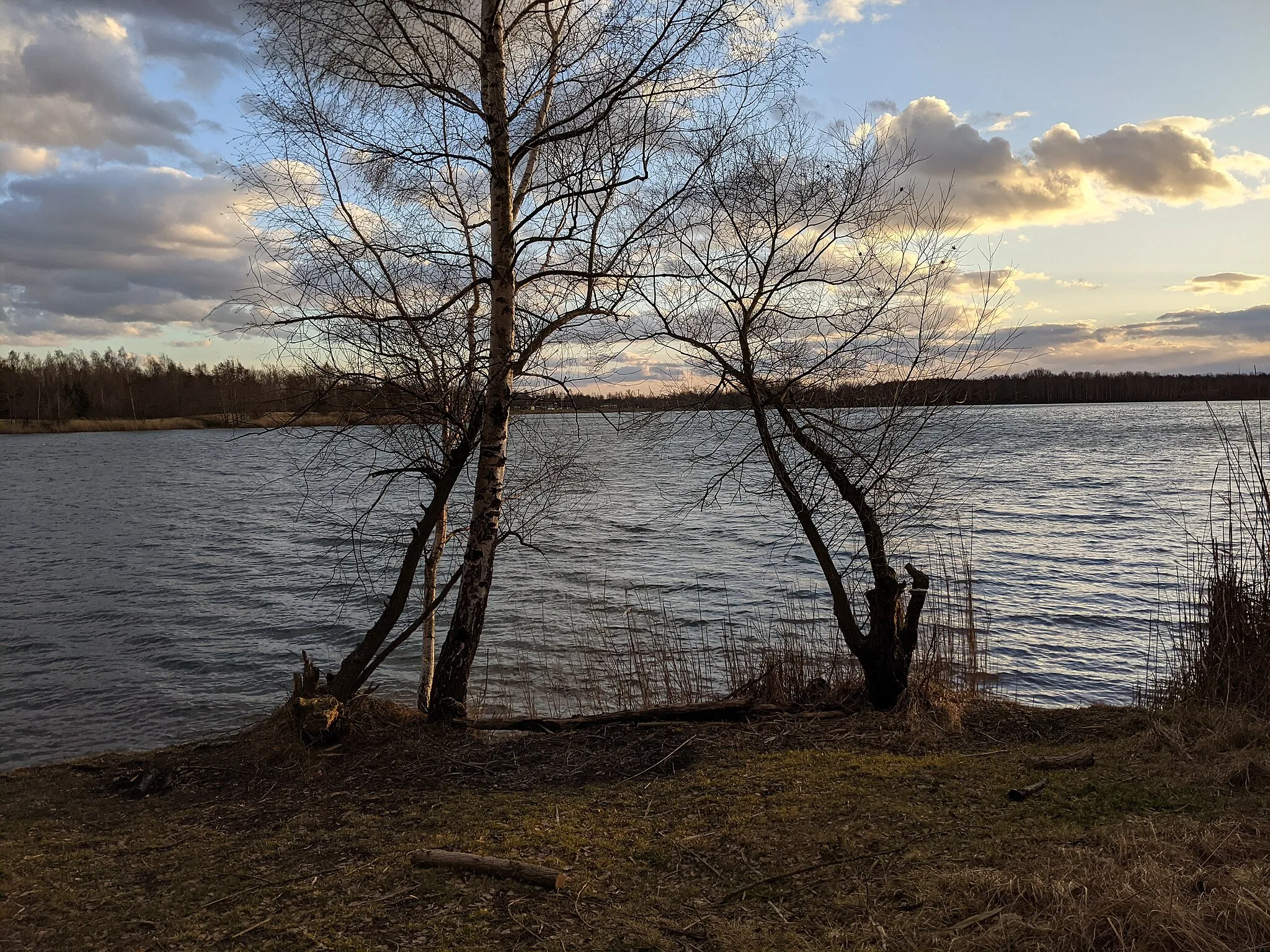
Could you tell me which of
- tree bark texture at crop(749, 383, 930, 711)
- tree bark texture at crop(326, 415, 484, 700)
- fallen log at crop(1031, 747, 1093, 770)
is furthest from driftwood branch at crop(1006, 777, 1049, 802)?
tree bark texture at crop(326, 415, 484, 700)

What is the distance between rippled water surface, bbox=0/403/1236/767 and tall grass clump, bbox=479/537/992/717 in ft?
A: 1.43

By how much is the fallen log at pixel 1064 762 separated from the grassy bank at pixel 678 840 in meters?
0.13

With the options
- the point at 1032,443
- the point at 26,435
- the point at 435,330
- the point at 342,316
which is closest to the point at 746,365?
the point at 435,330

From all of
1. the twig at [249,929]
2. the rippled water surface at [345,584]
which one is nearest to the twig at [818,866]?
the twig at [249,929]

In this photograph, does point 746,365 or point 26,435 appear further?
point 26,435

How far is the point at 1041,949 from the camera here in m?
2.99

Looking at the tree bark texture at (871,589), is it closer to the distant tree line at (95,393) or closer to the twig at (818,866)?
the twig at (818,866)

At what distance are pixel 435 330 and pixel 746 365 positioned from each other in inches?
111

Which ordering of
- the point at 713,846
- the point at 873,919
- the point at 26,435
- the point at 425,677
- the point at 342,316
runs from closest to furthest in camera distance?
the point at 873,919
the point at 713,846
the point at 342,316
the point at 425,677
the point at 26,435

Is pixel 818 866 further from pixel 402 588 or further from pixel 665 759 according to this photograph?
pixel 402 588

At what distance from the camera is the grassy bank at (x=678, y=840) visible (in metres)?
3.49

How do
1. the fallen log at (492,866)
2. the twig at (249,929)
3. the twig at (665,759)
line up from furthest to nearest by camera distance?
1. the twig at (665,759)
2. the fallen log at (492,866)
3. the twig at (249,929)

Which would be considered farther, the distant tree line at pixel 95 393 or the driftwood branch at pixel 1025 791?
the distant tree line at pixel 95 393

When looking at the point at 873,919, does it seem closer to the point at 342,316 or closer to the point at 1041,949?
the point at 1041,949
